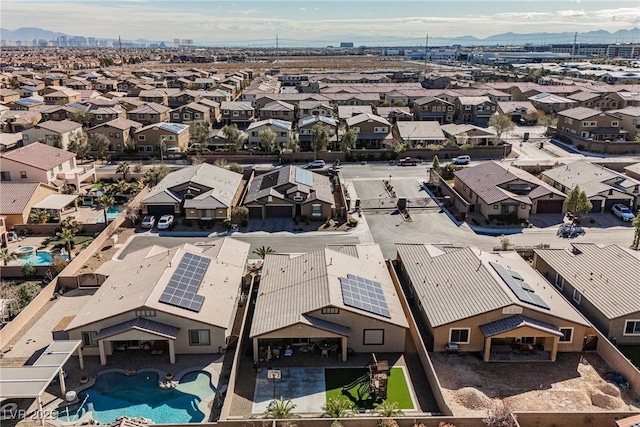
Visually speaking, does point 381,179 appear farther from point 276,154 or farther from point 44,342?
point 44,342

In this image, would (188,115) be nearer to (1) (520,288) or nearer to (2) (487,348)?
(1) (520,288)

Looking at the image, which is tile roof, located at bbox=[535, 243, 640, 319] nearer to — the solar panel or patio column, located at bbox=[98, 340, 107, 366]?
the solar panel

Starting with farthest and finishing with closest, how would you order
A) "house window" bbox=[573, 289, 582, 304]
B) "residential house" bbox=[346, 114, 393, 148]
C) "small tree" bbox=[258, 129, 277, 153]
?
"residential house" bbox=[346, 114, 393, 148] → "small tree" bbox=[258, 129, 277, 153] → "house window" bbox=[573, 289, 582, 304]

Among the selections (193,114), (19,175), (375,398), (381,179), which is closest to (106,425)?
(375,398)

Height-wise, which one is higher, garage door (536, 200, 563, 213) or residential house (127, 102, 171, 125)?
residential house (127, 102, 171, 125)

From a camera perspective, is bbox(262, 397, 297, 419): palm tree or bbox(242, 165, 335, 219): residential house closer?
bbox(262, 397, 297, 419): palm tree

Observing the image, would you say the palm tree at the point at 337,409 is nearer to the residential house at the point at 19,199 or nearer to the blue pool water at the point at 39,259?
the blue pool water at the point at 39,259

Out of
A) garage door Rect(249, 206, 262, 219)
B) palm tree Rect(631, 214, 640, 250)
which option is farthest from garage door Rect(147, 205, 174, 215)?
palm tree Rect(631, 214, 640, 250)
